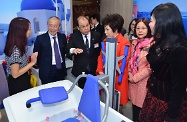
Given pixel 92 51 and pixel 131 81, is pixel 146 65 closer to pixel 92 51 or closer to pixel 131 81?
pixel 131 81

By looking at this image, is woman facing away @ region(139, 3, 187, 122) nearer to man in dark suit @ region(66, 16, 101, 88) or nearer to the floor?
man in dark suit @ region(66, 16, 101, 88)

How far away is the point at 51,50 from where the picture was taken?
215 centimetres

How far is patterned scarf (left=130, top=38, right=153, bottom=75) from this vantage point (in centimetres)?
171

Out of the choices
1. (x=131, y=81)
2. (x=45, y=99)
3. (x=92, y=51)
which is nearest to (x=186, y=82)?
(x=131, y=81)

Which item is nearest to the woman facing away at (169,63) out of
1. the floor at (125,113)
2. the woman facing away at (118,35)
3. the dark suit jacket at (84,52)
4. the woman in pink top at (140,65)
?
the woman in pink top at (140,65)

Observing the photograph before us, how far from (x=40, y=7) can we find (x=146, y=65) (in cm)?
206

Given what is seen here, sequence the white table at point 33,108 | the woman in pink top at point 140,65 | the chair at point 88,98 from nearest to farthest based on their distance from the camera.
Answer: the chair at point 88,98, the white table at point 33,108, the woman in pink top at point 140,65

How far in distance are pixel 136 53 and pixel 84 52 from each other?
2.09 feet

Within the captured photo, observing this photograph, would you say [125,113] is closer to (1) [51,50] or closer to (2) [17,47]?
(1) [51,50]

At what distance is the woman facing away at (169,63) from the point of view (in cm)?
109

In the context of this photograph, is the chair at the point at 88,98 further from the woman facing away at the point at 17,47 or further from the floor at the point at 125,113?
the floor at the point at 125,113

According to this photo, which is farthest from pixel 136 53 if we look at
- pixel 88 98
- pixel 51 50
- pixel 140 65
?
pixel 51 50

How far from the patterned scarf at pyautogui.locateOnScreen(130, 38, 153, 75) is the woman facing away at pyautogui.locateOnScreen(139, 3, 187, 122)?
38 cm

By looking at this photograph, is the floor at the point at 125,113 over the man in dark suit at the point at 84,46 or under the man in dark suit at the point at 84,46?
under
